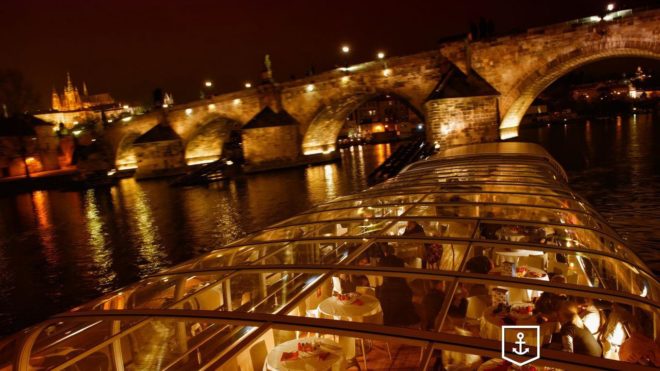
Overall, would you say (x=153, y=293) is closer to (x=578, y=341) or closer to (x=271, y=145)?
(x=578, y=341)

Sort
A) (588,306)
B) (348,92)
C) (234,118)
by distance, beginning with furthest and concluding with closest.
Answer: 1. (234,118)
2. (348,92)
3. (588,306)

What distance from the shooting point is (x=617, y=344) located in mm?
3004

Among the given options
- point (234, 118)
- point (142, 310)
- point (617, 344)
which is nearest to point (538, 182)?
point (617, 344)

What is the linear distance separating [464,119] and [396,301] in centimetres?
1531

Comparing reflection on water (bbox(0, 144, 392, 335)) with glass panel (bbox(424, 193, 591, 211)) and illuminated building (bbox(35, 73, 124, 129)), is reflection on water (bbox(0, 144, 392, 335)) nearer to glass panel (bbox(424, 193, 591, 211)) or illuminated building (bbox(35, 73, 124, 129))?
glass panel (bbox(424, 193, 591, 211))

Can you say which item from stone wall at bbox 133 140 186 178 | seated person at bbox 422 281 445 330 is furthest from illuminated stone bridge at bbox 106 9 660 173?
seated person at bbox 422 281 445 330

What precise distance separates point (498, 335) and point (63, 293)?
7.58 m

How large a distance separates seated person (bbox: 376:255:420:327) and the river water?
537 cm

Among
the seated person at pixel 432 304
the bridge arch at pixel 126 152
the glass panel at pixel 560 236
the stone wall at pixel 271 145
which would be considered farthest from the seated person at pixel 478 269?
the bridge arch at pixel 126 152

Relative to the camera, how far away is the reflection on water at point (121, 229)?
820 centimetres

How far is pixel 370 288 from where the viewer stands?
431cm

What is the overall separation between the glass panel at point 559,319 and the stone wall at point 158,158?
29.4 metres

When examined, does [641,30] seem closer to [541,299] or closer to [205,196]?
[541,299]

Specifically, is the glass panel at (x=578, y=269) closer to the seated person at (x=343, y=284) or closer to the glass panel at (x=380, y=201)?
the glass panel at (x=380, y=201)
